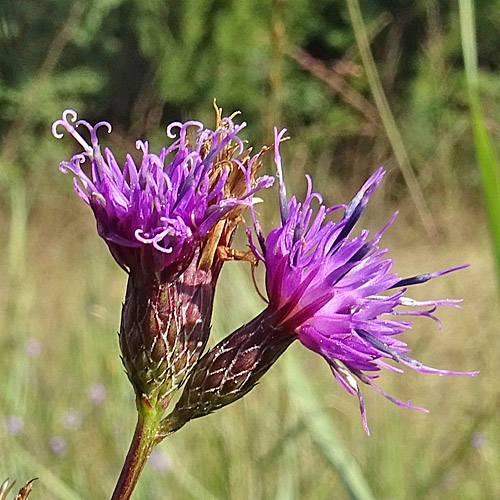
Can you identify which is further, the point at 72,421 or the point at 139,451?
the point at 72,421

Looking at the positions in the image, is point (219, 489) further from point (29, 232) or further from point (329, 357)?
point (29, 232)

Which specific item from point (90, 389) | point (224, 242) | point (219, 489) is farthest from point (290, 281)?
point (90, 389)

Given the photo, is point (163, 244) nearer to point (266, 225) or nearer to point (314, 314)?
point (314, 314)

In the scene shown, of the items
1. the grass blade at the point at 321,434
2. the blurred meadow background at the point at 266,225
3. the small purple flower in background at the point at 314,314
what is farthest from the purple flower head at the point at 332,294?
the grass blade at the point at 321,434

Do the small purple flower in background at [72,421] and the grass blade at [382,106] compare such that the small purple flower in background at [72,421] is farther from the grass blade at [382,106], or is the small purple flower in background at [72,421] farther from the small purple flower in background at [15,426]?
the grass blade at [382,106]

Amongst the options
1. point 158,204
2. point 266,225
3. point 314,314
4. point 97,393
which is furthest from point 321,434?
point 97,393
